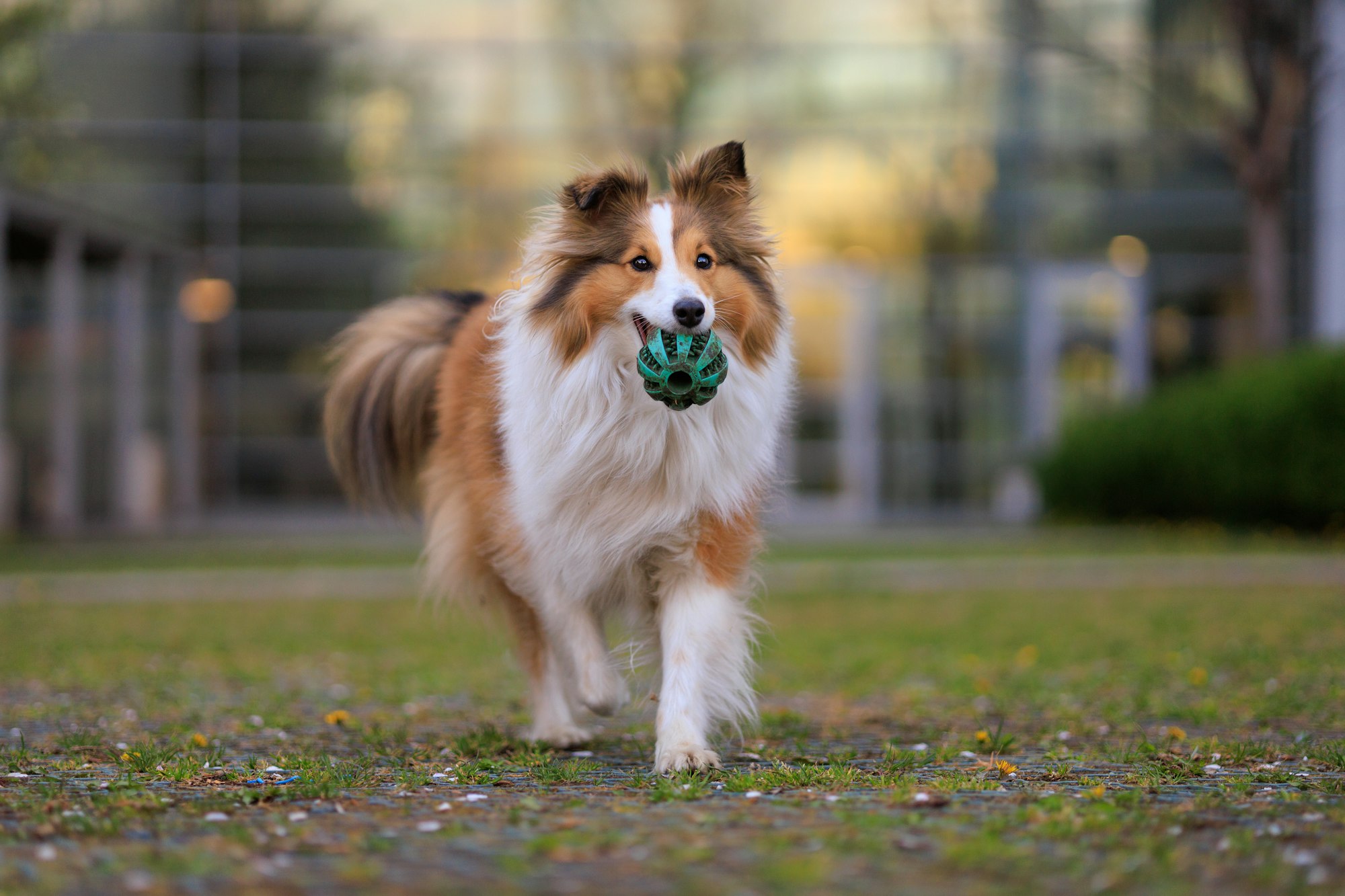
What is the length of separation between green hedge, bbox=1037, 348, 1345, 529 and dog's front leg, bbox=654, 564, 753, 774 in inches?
525

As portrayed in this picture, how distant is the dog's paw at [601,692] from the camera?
5410 millimetres

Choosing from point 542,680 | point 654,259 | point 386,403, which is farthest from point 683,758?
point 386,403

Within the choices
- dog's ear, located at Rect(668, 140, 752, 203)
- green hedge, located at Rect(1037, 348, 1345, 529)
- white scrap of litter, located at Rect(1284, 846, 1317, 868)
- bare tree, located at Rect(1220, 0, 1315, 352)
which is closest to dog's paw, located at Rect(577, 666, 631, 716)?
dog's ear, located at Rect(668, 140, 752, 203)

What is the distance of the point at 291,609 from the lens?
1175cm

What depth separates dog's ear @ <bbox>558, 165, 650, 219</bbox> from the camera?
211 inches

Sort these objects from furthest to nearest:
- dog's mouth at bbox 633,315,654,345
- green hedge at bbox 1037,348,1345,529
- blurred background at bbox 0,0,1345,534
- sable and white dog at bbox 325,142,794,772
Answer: blurred background at bbox 0,0,1345,534
green hedge at bbox 1037,348,1345,529
sable and white dog at bbox 325,142,794,772
dog's mouth at bbox 633,315,654,345

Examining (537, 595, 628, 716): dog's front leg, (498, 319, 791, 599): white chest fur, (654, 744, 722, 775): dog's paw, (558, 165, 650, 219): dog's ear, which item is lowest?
(654, 744, 722, 775): dog's paw

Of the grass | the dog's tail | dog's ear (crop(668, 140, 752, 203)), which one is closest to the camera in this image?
the grass

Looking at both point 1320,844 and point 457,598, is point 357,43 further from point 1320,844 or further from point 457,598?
point 1320,844

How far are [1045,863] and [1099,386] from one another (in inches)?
960

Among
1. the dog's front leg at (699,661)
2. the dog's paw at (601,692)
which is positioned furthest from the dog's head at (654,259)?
the dog's paw at (601,692)

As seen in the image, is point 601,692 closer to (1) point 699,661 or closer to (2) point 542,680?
(1) point 699,661

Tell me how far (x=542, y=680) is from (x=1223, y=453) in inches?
574

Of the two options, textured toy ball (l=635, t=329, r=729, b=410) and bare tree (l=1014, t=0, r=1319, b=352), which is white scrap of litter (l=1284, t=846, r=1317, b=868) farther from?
bare tree (l=1014, t=0, r=1319, b=352)
